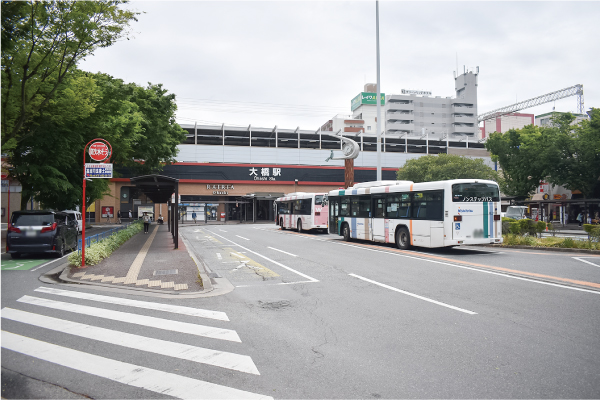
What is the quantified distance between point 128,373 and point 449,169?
4570cm

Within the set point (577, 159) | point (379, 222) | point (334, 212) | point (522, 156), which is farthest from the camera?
point (522, 156)

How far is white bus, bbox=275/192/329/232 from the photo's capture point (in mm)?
29297

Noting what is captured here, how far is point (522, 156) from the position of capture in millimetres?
39281

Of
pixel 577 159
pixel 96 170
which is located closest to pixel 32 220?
pixel 96 170

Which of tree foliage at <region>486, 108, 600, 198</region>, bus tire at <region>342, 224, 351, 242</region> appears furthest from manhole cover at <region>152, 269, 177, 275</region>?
tree foliage at <region>486, 108, 600, 198</region>

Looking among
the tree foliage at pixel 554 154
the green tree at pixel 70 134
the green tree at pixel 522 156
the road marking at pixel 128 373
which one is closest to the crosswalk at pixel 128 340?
the road marking at pixel 128 373

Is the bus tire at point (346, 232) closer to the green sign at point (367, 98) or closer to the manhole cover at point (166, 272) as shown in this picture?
the manhole cover at point (166, 272)

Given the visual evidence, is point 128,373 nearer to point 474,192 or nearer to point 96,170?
point 96,170

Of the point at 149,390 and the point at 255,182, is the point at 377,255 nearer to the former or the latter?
the point at 149,390

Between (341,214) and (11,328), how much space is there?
1785 cm

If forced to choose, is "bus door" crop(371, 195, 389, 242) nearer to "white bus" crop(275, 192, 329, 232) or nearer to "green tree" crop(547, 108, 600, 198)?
"white bus" crop(275, 192, 329, 232)

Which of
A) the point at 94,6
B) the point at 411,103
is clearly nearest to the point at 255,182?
the point at 94,6

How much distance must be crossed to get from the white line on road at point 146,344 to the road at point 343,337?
1.2 inches

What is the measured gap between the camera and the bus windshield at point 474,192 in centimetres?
1528
